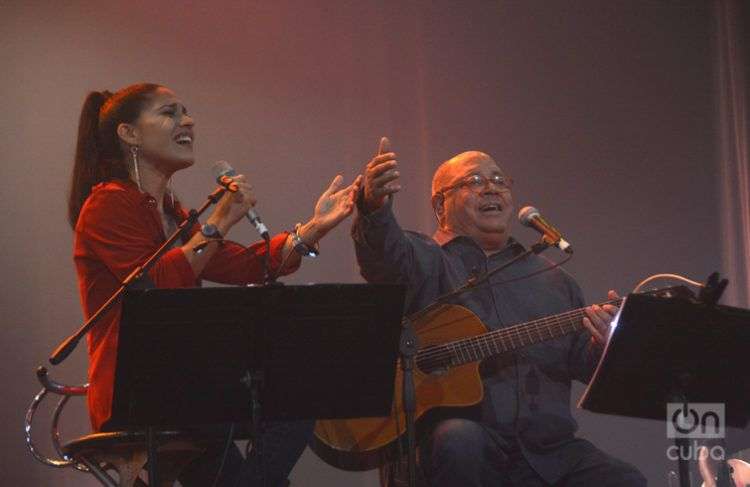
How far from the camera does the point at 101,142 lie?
148 inches

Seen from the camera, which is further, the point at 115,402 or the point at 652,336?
the point at 652,336

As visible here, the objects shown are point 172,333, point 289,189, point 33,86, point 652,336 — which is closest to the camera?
point 172,333

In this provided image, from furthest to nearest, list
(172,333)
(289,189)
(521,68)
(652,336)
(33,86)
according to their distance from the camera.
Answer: (521,68), (289,189), (33,86), (652,336), (172,333)

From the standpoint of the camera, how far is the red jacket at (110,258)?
327 centimetres

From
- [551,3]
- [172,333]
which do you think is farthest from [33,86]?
[551,3]

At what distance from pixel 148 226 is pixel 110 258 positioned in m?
0.21

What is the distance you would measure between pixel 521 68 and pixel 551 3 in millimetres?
394

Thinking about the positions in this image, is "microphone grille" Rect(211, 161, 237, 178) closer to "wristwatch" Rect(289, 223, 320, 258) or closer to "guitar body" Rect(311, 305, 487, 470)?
"wristwatch" Rect(289, 223, 320, 258)

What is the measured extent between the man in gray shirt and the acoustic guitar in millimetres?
78

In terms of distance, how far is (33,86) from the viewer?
4.46 metres

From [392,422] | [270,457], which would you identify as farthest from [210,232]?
[392,422]

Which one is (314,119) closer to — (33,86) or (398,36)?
(398,36)
